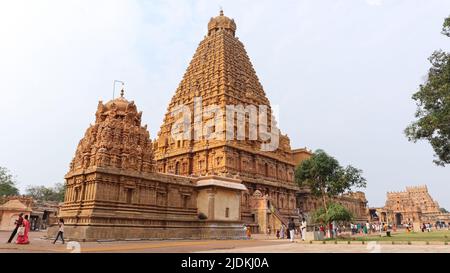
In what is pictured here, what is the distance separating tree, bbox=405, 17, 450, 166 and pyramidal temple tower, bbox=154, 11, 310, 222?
69.8ft

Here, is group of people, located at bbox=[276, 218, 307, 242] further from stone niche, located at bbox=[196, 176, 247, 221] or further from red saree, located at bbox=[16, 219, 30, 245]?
red saree, located at bbox=[16, 219, 30, 245]

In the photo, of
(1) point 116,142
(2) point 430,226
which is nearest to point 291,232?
(1) point 116,142

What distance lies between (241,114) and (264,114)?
630 cm

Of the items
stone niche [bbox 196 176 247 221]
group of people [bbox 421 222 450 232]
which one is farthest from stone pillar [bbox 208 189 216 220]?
group of people [bbox 421 222 450 232]

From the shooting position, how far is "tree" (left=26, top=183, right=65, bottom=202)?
81812 mm

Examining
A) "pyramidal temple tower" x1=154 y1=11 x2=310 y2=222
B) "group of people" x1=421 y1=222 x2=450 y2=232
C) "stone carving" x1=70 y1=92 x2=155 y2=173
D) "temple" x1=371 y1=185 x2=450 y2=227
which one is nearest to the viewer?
"stone carving" x1=70 y1=92 x2=155 y2=173

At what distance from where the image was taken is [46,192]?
8400 cm

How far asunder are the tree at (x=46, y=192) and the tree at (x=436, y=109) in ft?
261

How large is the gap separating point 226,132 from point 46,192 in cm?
6234

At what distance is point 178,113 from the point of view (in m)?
53.3

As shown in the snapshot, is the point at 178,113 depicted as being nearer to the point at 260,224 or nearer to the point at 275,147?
the point at 275,147

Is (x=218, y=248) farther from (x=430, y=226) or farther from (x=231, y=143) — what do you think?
(x=430, y=226)

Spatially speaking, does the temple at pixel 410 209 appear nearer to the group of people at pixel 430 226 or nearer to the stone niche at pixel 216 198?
the group of people at pixel 430 226

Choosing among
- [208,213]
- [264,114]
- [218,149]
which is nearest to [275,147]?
[264,114]
